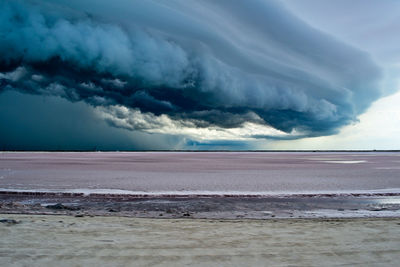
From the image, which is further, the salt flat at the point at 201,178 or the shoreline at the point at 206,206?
the salt flat at the point at 201,178

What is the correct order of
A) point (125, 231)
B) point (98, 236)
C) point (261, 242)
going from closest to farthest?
point (261, 242) < point (98, 236) < point (125, 231)

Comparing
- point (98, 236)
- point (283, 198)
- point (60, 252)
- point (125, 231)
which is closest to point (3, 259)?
point (60, 252)

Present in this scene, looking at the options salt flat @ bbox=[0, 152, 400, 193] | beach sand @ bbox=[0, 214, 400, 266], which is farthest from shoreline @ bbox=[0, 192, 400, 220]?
salt flat @ bbox=[0, 152, 400, 193]

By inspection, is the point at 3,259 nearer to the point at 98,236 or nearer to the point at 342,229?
the point at 98,236

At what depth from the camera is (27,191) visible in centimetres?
1656

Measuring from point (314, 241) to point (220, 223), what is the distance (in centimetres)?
288

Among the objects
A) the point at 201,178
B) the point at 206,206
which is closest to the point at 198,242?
the point at 206,206

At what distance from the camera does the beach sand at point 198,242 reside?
17.7ft

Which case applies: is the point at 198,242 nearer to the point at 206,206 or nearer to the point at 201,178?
the point at 206,206

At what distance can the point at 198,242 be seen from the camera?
6.51m

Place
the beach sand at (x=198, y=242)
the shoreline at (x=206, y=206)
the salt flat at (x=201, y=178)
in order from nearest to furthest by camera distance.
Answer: the beach sand at (x=198, y=242) < the shoreline at (x=206, y=206) < the salt flat at (x=201, y=178)

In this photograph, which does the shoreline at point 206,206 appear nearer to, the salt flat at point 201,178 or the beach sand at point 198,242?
the beach sand at point 198,242

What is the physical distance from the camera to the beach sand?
17.7 feet

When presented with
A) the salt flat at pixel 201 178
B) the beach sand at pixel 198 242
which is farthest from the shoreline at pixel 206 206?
the salt flat at pixel 201 178
